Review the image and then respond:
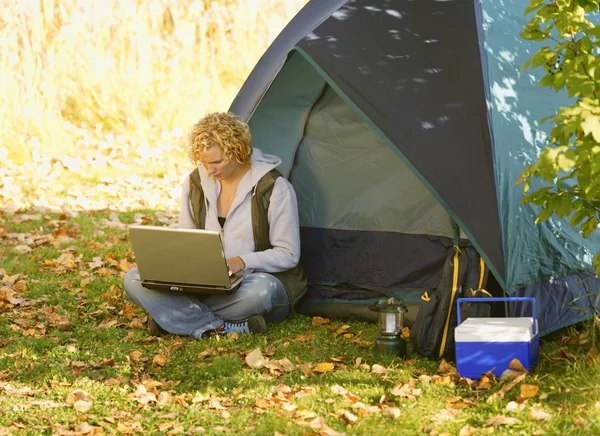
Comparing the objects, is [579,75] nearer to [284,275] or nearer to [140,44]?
[284,275]

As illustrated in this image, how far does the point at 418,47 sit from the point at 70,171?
567cm

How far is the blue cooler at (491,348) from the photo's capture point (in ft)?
13.6

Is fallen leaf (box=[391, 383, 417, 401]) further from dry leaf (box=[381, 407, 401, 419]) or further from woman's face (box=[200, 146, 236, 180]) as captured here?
woman's face (box=[200, 146, 236, 180])

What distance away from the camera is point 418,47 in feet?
16.1

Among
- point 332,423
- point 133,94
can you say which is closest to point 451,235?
point 332,423

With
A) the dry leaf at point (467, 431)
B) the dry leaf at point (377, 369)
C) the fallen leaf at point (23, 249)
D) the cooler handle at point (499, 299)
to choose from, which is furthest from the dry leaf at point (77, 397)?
Result: the fallen leaf at point (23, 249)

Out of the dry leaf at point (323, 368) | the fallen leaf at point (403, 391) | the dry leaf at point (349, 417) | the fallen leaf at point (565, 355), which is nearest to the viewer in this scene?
the dry leaf at point (349, 417)

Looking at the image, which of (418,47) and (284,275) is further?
(284,275)

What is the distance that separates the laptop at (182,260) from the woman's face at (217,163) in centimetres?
56

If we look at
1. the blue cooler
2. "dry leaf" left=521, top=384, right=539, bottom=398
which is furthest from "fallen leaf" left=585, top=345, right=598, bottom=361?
"dry leaf" left=521, top=384, right=539, bottom=398

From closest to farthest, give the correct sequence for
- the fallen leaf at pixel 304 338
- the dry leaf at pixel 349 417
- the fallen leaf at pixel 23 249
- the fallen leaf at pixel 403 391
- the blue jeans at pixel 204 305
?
the dry leaf at pixel 349 417 < the fallen leaf at pixel 403 391 < the fallen leaf at pixel 304 338 < the blue jeans at pixel 204 305 < the fallen leaf at pixel 23 249

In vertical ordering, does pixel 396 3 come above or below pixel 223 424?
above

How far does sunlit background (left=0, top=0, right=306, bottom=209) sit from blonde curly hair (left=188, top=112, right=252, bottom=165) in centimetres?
372

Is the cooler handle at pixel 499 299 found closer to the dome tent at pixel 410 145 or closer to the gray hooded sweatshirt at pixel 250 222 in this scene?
the dome tent at pixel 410 145
